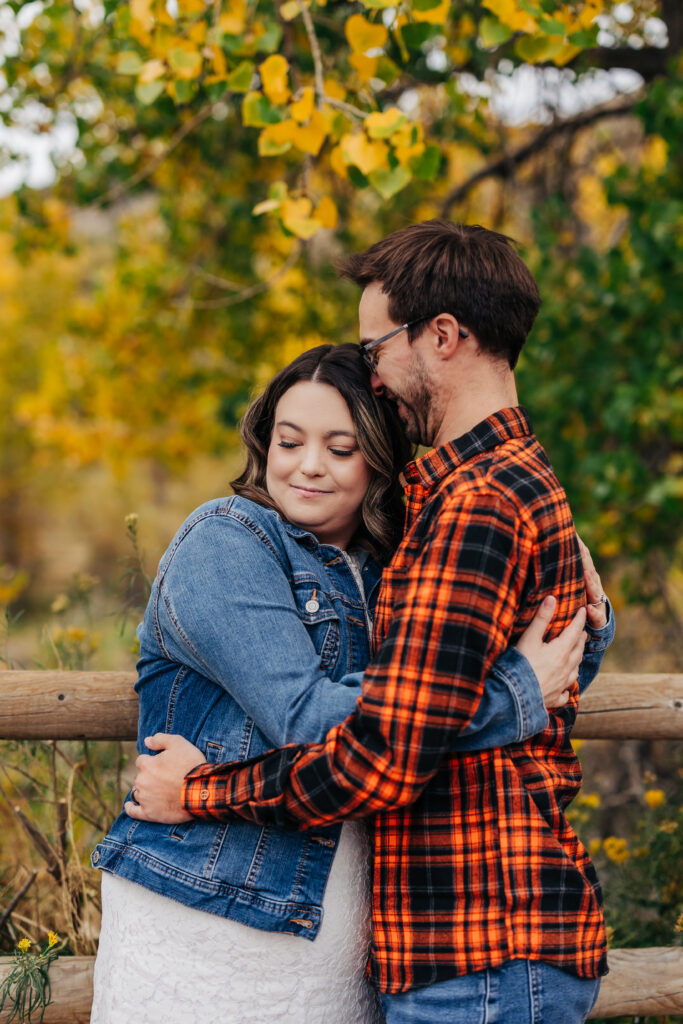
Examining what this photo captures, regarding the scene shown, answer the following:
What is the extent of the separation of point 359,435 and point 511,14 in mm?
1272

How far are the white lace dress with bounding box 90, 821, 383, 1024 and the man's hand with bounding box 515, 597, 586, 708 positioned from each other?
1.48 ft

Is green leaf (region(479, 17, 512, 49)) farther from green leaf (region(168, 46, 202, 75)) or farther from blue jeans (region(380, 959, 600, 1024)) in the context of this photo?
blue jeans (region(380, 959, 600, 1024))

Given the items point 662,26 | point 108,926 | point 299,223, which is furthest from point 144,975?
point 662,26

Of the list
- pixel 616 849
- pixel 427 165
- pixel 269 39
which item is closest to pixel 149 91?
pixel 269 39

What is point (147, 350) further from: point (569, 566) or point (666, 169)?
point (569, 566)

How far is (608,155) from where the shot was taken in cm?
571

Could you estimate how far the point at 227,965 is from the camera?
1.58m

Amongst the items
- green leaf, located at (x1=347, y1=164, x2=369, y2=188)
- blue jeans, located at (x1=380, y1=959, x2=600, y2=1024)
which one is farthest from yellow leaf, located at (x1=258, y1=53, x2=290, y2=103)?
blue jeans, located at (x1=380, y1=959, x2=600, y2=1024)

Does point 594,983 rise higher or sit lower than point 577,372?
lower

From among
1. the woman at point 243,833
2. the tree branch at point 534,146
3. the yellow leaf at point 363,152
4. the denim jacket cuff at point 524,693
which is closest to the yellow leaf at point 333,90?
the yellow leaf at point 363,152

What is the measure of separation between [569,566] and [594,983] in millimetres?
725

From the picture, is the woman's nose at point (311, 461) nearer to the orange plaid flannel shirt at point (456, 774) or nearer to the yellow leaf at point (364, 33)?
the orange plaid flannel shirt at point (456, 774)

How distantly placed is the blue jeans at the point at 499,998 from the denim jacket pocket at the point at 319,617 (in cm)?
56

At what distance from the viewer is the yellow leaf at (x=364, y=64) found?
247 centimetres
